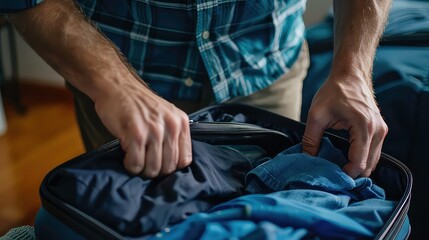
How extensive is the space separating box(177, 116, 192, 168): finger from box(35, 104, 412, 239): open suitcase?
1.8 inches

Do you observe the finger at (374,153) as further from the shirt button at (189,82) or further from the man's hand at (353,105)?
the shirt button at (189,82)

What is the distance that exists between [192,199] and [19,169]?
4.38ft

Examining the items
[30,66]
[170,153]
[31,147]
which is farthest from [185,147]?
[30,66]

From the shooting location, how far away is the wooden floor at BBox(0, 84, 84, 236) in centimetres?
158

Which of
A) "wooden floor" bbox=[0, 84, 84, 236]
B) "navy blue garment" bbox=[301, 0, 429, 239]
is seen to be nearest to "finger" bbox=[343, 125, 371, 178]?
"navy blue garment" bbox=[301, 0, 429, 239]

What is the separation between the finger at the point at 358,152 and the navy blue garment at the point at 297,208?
0.02 m

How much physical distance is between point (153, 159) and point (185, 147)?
0.14ft

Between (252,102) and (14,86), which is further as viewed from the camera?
(14,86)

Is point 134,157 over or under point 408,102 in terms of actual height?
over

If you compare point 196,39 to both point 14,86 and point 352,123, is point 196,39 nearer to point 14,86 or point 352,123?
point 352,123

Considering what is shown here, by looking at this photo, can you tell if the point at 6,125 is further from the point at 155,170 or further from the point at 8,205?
the point at 155,170

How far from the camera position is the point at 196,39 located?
0.80 meters

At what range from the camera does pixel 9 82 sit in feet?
7.10

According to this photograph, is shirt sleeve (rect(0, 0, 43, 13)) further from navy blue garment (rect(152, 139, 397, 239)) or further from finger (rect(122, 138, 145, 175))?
navy blue garment (rect(152, 139, 397, 239))
